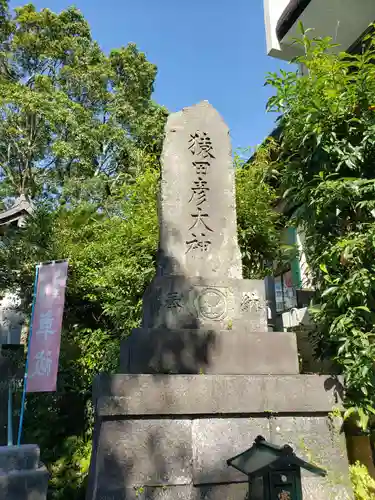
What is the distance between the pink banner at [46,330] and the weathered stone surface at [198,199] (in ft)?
8.86

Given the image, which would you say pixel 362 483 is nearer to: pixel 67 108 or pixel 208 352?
pixel 208 352

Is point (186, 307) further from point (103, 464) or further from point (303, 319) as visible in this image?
point (303, 319)

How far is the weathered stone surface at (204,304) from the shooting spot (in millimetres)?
3955

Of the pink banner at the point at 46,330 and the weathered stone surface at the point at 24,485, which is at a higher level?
the pink banner at the point at 46,330

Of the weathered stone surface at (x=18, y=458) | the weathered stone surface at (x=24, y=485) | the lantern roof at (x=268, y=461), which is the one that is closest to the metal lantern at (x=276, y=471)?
the lantern roof at (x=268, y=461)

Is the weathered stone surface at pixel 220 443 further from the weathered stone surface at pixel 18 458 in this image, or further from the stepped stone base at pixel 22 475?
the weathered stone surface at pixel 18 458

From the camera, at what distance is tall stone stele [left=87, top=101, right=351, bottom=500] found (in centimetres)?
300

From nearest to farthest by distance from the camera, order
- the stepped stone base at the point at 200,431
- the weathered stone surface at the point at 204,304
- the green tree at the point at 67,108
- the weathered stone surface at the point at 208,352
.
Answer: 1. the stepped stone base at the point at 200,431
2. the weathered stone surface at the point at 208,352
3. the weathered stone surface at the point at 204,304
4. the green tree at the point at 67,108

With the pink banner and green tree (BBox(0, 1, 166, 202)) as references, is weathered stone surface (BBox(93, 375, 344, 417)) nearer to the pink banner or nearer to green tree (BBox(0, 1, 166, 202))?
the pink banner

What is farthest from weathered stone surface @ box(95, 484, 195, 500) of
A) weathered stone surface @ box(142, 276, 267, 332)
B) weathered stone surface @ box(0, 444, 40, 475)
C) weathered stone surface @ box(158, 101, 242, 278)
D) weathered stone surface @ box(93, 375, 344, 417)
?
weathered stone surface @ box(158, 101, 242, 278)

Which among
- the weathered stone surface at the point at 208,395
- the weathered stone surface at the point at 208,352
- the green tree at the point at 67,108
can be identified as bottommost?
the weathered stone surface at the point at 208,395

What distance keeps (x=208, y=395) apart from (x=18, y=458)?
1.90 m

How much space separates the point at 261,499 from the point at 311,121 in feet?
12.0

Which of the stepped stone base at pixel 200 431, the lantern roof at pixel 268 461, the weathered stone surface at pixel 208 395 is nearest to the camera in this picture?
the lantern roof at pixel 268 461
